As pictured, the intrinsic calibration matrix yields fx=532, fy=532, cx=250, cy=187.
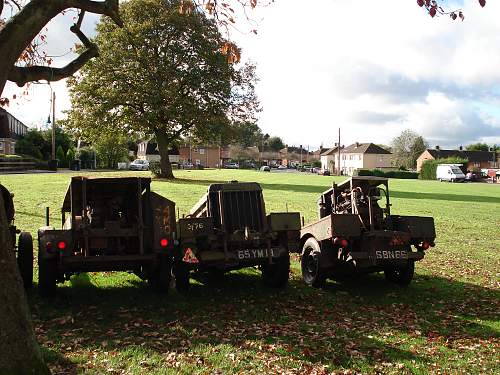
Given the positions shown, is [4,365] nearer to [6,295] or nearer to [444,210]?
[6,295]

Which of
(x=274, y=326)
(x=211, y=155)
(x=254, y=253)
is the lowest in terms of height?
(x=274, y=326)

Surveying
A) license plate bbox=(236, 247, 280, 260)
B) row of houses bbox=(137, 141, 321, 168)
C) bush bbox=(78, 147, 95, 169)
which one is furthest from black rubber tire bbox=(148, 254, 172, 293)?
row of houses bbox=(137, 141, 321, 168)

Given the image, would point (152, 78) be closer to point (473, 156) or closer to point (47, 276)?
point (47, 276)

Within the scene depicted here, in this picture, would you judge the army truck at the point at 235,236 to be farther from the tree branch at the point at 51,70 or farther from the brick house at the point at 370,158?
the brick house at the point at 370,158

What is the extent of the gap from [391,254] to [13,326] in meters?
6.26

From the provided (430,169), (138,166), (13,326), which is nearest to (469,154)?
(430,169)

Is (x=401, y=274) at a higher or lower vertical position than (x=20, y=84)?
lower

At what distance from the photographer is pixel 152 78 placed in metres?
40.3

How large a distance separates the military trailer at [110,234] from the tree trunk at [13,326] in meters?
3.09

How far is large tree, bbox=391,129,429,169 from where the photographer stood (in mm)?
127894

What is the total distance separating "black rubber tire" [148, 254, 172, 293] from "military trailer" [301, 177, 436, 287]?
265 cm

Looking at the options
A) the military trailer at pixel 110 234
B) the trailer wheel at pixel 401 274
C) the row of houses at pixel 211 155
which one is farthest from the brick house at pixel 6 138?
the trailer wheel at pixel 401 274

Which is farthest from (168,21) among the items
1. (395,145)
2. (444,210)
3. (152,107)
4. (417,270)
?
(395,145)

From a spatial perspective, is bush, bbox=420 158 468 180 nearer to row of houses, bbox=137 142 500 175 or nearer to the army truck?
row of houses, bbox=137 142 500 175
